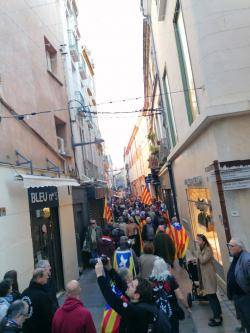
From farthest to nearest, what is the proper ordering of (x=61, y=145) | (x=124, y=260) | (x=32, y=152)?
(x=61, y=145) → (x=32, y=152) → (x=124, y=260)

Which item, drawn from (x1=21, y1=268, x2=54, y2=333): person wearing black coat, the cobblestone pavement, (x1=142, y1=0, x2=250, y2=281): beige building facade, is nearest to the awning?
(x1=21, y1=268, x2=54, y2=333): person wearing black coat

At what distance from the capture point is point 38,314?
4613mm

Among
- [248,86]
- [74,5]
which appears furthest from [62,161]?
[74,5]

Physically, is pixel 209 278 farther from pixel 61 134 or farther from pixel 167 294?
pixel 61 134

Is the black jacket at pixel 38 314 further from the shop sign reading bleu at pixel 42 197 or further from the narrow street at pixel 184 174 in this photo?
the shop sign reading bleu at pixel 42 197

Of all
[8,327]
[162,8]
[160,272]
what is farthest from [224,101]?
[162,8]

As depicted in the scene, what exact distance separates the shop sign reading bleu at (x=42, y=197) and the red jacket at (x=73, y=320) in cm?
518

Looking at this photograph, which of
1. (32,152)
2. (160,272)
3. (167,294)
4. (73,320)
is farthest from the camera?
(32,152)

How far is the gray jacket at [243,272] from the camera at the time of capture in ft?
16.7

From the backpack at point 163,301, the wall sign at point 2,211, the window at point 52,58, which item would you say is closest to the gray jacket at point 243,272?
the backpack at point 163,301

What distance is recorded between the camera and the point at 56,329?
163 inches

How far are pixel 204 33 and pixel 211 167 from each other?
2.96 metres

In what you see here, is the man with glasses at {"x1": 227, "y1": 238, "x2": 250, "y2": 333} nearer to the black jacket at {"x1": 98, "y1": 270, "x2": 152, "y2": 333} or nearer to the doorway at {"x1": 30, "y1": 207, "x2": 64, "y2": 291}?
the black jacket at {"x1": 98, "y1": 270, "x2": 152, "y2": 333}

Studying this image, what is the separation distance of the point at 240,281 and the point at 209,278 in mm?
1919
